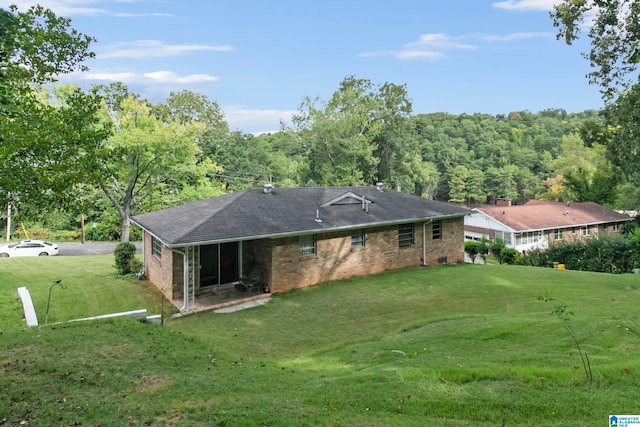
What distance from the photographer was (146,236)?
16484mm

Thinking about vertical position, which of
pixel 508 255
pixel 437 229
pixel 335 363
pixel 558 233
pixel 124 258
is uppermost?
pixel 437 229

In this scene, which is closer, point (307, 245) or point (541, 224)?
point (307, 245)

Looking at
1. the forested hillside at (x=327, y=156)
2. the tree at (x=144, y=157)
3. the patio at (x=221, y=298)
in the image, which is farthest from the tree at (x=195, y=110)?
the patio at (x=221, y=298)

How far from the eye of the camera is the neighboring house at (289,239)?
12992 mm

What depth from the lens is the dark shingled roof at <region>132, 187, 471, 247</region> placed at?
13062mm

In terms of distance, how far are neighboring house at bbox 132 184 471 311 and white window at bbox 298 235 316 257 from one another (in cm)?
4

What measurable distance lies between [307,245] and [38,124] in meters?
9.90

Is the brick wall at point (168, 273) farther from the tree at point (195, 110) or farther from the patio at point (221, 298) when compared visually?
the tree at point (195, 110)

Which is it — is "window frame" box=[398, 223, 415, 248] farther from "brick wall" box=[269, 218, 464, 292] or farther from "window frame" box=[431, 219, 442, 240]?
"window frame" box=[431, 219, 442, 240]

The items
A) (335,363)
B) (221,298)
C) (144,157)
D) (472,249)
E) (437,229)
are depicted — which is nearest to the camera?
(335,363)

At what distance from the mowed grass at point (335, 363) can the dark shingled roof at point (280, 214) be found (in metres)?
2.44

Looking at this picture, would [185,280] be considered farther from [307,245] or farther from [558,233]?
[558,233]

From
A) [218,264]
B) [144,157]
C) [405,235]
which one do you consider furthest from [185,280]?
[144,157]

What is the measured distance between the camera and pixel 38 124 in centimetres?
641
